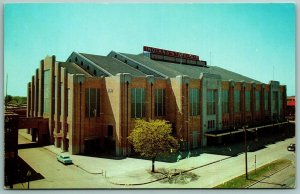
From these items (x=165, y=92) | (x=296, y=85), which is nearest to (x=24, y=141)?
(x=165, y=92)

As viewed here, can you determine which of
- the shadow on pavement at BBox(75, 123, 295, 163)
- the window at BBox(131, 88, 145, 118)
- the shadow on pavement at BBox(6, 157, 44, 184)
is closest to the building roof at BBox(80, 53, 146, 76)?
the window at BBox(131, 88, 145, 118)

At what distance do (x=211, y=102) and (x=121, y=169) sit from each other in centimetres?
1739

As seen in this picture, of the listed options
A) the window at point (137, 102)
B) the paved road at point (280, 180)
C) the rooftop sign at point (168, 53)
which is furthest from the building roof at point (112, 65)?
the paved road at point (280, 180)

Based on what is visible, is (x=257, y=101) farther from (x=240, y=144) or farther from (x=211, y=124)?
(x=211, y=124)

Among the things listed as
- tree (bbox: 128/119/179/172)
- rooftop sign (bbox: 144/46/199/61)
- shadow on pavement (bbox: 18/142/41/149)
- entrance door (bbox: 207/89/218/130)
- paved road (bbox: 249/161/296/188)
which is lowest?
paved road (bbox: 249/161/296/188)

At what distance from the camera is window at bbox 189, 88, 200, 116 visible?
117 feet

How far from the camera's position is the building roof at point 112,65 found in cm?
3665

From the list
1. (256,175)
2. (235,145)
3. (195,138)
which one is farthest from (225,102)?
(256,175)

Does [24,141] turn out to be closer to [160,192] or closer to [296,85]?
[160,192]

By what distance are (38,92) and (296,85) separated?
3187cm

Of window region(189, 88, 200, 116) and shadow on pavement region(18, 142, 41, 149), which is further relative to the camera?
window region(189, 88, 200, 116)

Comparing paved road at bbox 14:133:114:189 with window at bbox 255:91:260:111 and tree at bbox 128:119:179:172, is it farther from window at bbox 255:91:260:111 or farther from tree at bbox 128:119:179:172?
window at bbox 255:91:260:111

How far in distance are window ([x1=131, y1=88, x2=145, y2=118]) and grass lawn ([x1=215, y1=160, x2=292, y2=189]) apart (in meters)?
13.0

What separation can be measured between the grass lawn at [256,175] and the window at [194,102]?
1070cm
